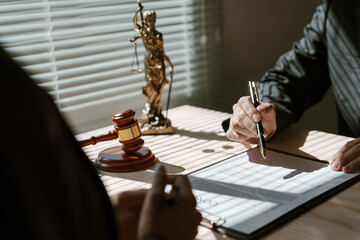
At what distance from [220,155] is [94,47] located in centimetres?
78

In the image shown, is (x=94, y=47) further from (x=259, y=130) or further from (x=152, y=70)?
(x=259, y=130)

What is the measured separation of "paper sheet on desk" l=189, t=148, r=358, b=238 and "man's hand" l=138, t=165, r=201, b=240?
5.4 inches

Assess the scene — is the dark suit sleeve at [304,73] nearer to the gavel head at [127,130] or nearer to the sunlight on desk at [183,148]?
the sunlight on desk at [183,148]

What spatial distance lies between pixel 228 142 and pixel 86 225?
3.35 ft

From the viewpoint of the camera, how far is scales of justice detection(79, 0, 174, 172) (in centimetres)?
124

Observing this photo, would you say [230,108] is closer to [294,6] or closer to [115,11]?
[294,6]

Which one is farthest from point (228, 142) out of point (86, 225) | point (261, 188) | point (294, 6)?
point (294, 6)

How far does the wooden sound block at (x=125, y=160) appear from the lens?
1.23 m

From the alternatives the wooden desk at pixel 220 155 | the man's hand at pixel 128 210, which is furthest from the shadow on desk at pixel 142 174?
the man's hand at pixel 128 210

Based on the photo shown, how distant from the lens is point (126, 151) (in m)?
1.27

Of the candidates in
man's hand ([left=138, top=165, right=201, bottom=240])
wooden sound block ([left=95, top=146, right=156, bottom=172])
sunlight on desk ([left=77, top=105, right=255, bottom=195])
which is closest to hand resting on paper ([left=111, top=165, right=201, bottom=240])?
man's hand ([left=138, top=165, right=201, bottom=240])

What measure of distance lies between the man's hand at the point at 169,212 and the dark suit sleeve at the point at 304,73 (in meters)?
0.96

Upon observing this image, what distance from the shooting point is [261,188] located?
101cm

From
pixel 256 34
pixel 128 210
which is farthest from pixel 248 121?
pixel 256 34
